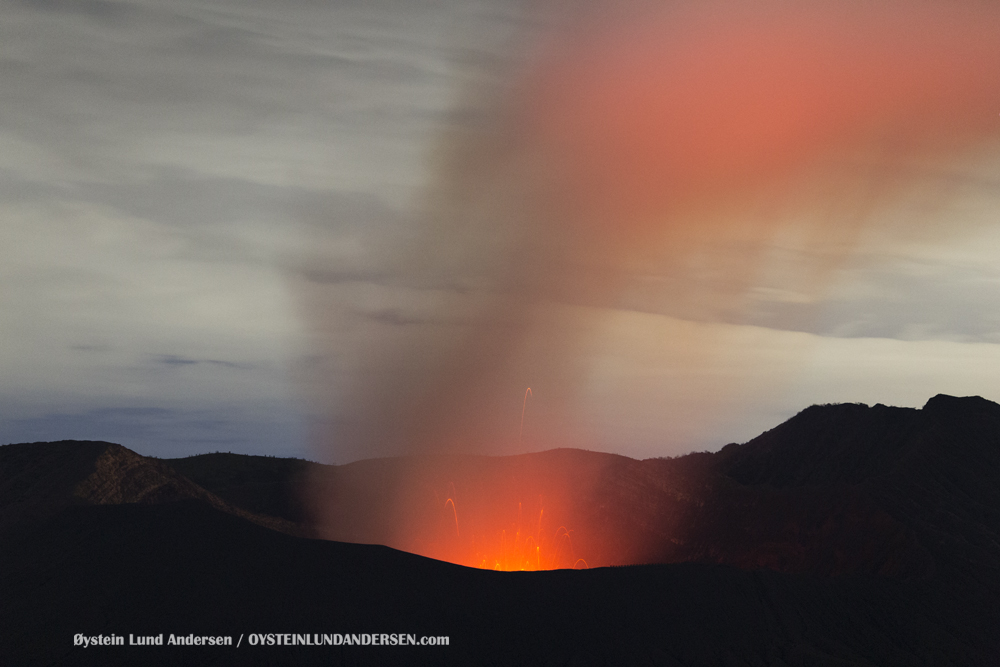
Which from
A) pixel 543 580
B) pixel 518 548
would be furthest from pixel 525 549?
pixel 543 580

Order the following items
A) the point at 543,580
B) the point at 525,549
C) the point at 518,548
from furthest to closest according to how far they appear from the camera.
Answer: the point at 518,548 → the point at 525,549 → the point at 543,580

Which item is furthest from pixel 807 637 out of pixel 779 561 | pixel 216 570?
pixel 216 570

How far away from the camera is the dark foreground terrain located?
175 feet

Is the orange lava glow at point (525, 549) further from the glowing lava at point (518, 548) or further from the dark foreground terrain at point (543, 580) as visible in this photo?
the dark foreground terrain at point (543, 580)

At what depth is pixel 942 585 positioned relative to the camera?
220ft

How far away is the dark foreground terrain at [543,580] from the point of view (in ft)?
175

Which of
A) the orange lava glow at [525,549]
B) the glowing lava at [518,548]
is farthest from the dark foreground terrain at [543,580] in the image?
the glowing lava at [518,548]

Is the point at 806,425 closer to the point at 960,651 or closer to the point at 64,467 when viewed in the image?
the point at 960,651

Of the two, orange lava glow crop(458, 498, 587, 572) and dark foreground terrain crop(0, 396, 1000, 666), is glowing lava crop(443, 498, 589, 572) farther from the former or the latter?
dark foreground terrain crop(0, 396, 1000, 666)

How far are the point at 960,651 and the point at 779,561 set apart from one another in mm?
16379

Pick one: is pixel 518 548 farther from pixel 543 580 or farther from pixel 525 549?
pixel 543 580

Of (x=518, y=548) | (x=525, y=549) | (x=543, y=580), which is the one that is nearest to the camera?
(x=543, y=580)

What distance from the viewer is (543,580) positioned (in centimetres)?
6094

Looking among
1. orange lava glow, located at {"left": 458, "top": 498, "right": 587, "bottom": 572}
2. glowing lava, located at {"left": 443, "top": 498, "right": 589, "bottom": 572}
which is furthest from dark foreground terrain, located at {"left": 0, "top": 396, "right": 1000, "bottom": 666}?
glowing lava, located at {"left": 443, "top": 498, "right": 589, "bottom": 572}
